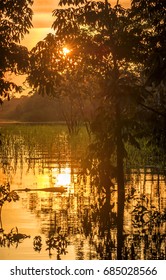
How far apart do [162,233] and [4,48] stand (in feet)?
22.9

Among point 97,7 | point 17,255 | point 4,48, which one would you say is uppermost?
point 97,7

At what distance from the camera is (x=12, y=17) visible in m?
20.3

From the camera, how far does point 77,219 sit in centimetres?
1816

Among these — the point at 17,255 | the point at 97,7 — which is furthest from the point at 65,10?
the point at 17,255

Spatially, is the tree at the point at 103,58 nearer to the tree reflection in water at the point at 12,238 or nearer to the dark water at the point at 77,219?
the dark water at the point at 77,219

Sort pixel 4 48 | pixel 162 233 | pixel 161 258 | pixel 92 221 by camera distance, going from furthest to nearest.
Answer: pixel 4 48
pixel 92 221
pixel 162 233
pixel 161 258

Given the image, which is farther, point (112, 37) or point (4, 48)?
point (112, 37)

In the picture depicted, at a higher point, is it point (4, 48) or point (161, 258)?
point (4, 48)

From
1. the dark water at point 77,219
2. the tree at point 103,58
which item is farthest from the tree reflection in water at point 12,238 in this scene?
the tree at point 103,58

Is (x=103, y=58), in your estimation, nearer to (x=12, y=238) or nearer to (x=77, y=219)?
(x=77, y=219)

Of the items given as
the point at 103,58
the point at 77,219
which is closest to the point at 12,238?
the point at 77,219

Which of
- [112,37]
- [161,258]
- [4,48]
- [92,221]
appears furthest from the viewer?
[112,37]

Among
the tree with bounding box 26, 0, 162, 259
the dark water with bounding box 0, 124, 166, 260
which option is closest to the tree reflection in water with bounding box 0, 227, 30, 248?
the dark water with bounding box 0, 124, 166, 260
